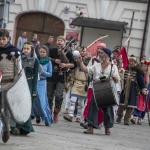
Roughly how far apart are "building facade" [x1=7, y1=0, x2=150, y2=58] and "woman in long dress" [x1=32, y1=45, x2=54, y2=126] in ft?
37.9

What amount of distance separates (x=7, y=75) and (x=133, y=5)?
14.7 metres

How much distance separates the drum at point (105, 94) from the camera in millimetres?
7570

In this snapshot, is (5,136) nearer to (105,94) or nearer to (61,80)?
(105,94)

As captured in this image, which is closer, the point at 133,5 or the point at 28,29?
the point at 133,5

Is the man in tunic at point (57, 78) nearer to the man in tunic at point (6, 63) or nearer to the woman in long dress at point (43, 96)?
the woman in long dress at point (43, 96)

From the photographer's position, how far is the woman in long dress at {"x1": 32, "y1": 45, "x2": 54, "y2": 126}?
26.5ft

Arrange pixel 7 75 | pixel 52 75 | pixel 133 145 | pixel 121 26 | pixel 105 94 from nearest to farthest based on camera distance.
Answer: pixel 7 75 < pixel 133 145 < pixel 105 94 < pixel 52 75 < pixel 121 26

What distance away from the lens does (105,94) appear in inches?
298

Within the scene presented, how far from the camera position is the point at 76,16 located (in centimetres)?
2008

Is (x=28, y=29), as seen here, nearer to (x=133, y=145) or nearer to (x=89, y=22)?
(x=89, y=22)

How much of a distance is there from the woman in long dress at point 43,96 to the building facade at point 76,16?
11542 millimetres

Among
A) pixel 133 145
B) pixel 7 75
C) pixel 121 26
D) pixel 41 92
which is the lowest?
pixel 133 145

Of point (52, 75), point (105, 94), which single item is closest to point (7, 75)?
point (105, 94)

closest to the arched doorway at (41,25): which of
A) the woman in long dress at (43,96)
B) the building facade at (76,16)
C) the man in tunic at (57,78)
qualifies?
the building facade at (76,16)
